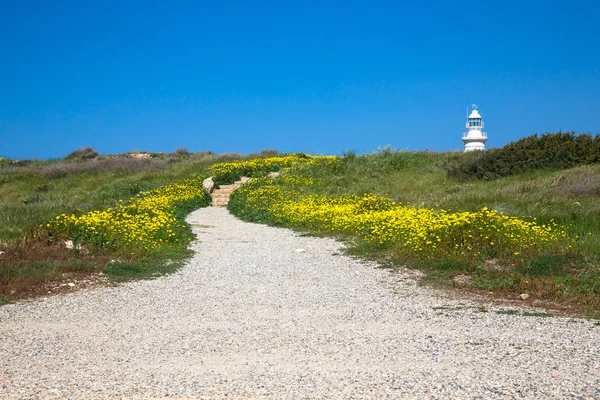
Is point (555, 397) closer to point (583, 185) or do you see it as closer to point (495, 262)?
point (495, 262)

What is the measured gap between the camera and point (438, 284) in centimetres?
1020

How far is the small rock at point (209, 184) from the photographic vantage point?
28500mm

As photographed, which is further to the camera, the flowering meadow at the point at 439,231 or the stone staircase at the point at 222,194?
the stone staircase at the point at 222,194

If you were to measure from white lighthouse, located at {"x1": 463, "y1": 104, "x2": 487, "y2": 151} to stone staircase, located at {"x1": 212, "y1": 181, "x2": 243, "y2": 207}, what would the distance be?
28.3 m

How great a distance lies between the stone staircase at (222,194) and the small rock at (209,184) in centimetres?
23

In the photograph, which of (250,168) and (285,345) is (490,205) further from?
(250,168)

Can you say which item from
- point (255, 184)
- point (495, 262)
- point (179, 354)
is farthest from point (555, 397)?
point (255, 184)

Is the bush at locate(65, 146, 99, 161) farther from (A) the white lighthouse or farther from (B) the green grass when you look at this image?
(B) the green grass

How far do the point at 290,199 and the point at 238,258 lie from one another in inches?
398

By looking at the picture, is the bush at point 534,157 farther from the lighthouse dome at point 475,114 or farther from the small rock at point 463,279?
the lighthouse dome at point 475,114

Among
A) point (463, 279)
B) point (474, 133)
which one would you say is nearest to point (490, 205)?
point (463, 279)

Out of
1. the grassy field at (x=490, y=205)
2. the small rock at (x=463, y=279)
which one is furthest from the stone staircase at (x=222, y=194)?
the small rock at (x=463, y=279)

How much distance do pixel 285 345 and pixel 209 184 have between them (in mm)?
22792

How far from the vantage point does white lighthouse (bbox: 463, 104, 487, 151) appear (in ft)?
167
